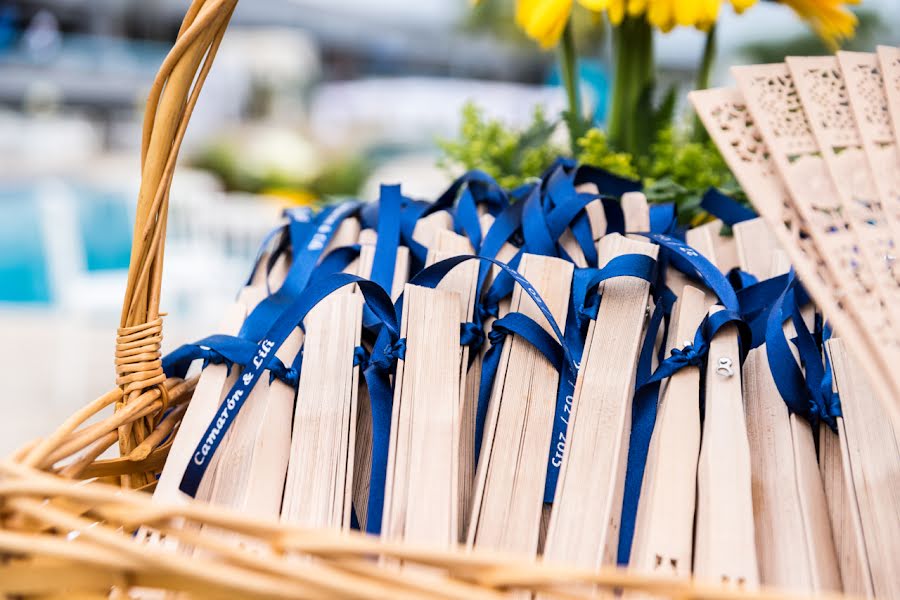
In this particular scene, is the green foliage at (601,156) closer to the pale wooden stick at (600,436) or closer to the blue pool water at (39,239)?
the pale wooden stick at (600,436)

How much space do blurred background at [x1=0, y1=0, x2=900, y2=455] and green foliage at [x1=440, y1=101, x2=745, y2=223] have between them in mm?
36

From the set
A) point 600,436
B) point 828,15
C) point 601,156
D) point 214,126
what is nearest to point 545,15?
point 601,156

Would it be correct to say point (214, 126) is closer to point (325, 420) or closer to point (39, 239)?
point (39, 239)

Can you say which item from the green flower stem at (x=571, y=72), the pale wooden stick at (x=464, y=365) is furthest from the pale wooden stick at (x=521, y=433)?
the green flower stem at (x=571, y=72)

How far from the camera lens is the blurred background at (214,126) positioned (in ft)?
7.11

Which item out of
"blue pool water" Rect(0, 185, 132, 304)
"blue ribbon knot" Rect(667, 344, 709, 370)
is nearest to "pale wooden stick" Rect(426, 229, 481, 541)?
"blue ribbon knot" Rect(667, 344, 709, 370)

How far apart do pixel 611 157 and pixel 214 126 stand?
400 centimetres

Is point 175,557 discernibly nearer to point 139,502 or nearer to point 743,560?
point 139,502

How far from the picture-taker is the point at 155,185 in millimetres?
413

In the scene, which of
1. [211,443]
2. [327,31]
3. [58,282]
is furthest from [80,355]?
[327,31]

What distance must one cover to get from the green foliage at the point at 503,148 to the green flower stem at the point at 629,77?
6 cm

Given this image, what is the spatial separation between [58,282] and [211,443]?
2218 millimetres

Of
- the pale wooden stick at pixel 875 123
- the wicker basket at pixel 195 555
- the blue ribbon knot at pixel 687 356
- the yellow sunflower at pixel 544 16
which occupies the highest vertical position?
the yellow sunflower at pixel 544 16

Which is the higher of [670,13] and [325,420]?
[670,13]
